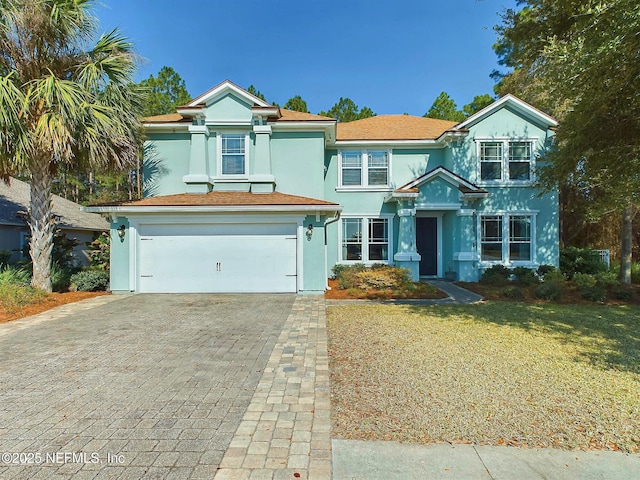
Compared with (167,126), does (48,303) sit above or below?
below

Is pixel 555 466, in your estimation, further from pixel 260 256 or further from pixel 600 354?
pixel 260 256

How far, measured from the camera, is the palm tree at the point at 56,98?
8648 mm

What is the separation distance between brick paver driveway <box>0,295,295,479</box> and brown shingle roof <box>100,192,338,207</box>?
4.36 metres

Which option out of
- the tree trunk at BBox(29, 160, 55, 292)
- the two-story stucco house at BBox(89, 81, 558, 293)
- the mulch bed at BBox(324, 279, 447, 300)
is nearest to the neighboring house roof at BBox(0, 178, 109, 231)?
the tree trunk at BBox(29, 160, 55, 292)

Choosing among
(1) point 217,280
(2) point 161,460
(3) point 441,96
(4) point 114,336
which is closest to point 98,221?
(1) point 217,280

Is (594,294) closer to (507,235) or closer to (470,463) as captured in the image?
(507,235)

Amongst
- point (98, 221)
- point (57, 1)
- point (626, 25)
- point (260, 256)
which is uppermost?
point (57, 1)

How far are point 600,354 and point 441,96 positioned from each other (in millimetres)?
25537

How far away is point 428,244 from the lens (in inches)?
570

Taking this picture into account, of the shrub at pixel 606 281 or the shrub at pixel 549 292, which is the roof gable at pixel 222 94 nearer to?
the shrub at pixel 549 292

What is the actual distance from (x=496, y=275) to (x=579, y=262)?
176 inches

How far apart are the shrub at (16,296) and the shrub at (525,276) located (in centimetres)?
1559

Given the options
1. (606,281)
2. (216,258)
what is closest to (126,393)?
(216,258)

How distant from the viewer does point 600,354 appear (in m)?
5.17
